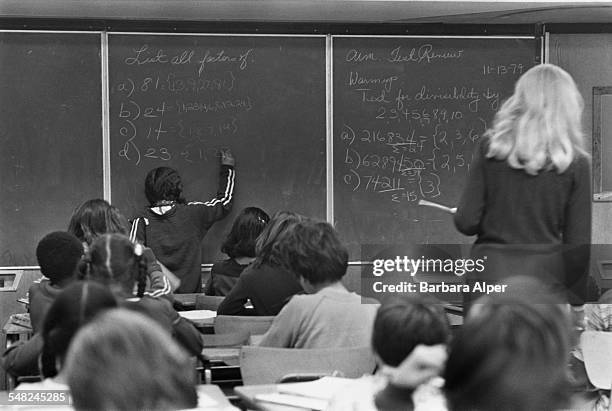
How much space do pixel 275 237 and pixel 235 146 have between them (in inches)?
85.0

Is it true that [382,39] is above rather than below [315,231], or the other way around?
above

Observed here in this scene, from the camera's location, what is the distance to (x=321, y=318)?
3139 mm

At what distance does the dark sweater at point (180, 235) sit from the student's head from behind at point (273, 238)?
1.74m

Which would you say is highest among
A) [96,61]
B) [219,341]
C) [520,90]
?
[96,61]

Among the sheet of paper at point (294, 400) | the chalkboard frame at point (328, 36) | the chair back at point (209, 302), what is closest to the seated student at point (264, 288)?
the chair back at point (209, 302)

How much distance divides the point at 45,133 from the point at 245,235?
6.53 ft

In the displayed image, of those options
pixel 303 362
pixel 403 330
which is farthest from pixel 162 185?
pixel 403 330

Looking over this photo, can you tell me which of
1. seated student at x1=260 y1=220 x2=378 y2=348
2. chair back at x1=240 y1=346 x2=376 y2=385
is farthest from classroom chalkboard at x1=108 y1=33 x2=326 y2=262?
chair back at x1=240 y1=346 x2=376 y2=385

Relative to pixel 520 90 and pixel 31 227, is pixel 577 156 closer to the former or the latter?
pixel 520 90

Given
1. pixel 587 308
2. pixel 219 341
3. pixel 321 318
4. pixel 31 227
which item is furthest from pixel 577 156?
pixel 31 227

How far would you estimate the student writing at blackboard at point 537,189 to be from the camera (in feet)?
9.41

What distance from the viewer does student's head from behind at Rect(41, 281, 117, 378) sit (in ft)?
6.82

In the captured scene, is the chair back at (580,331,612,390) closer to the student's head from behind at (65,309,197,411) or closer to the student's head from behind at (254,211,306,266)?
the student's head from behind at (254,211,306,266)

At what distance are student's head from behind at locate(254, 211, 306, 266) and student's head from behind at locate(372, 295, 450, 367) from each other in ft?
7.08
